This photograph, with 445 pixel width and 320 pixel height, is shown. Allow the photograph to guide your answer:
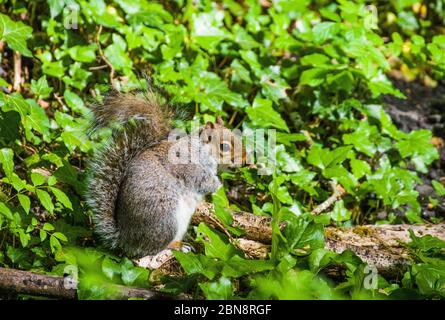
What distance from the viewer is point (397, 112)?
3.94m

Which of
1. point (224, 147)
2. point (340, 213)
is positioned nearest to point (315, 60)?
point (340, 213)

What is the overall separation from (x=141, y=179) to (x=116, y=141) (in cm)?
23

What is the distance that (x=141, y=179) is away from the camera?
7.34 ft

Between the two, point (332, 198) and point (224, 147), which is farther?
point (332, 198)

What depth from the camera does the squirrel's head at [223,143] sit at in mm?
2594

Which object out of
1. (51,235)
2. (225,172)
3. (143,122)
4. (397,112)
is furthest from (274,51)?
(51,235)

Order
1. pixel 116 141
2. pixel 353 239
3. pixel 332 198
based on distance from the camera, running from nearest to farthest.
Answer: pixel 116 141, pixel 353 239, pixel 332 198

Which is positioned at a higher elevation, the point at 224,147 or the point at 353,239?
the point at 224,147

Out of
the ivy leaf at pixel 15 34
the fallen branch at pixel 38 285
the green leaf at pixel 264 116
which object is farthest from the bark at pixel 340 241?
the ivy leaf at pixel 15 34

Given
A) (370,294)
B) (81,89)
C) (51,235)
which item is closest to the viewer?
(370,294)

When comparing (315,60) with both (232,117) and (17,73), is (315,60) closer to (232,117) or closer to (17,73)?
(232,117)

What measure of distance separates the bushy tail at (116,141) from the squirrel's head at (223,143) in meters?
0.22
